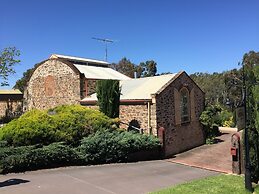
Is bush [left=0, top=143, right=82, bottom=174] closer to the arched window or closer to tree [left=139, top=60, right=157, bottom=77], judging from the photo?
the arched window

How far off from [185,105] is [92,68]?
12.4 meters

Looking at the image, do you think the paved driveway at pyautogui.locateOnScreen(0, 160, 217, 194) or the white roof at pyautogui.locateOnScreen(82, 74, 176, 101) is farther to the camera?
the white roof at pyautogui.locateOnScreen(82, 74, 176, 101)

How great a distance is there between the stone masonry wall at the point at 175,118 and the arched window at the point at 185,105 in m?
0.28

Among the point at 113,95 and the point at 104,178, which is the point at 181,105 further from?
the point at 104,178

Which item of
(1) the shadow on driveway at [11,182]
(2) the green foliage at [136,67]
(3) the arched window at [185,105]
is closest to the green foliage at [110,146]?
(1) the shadow on driveway at [11,182]

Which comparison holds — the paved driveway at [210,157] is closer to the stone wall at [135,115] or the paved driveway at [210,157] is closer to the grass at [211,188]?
the stone wall at [135,115]

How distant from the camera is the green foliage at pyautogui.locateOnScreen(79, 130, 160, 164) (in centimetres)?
1559

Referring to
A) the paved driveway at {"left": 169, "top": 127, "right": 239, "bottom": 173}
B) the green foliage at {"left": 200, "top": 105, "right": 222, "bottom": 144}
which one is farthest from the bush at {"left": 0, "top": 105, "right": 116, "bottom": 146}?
the green foliage at {"left": 200, "top": 105, "right": 222, "bottom": 144}

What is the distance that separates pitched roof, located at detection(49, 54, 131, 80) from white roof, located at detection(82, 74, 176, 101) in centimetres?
366

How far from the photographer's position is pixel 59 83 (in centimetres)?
2758

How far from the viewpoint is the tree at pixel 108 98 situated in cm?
2039

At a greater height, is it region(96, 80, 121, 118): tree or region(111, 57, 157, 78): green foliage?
region(111, 57, 157, 78): green foliage

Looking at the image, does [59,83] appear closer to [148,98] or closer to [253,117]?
[148,98]

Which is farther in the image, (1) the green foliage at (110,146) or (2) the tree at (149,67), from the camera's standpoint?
(2) the tree at (149,67)
